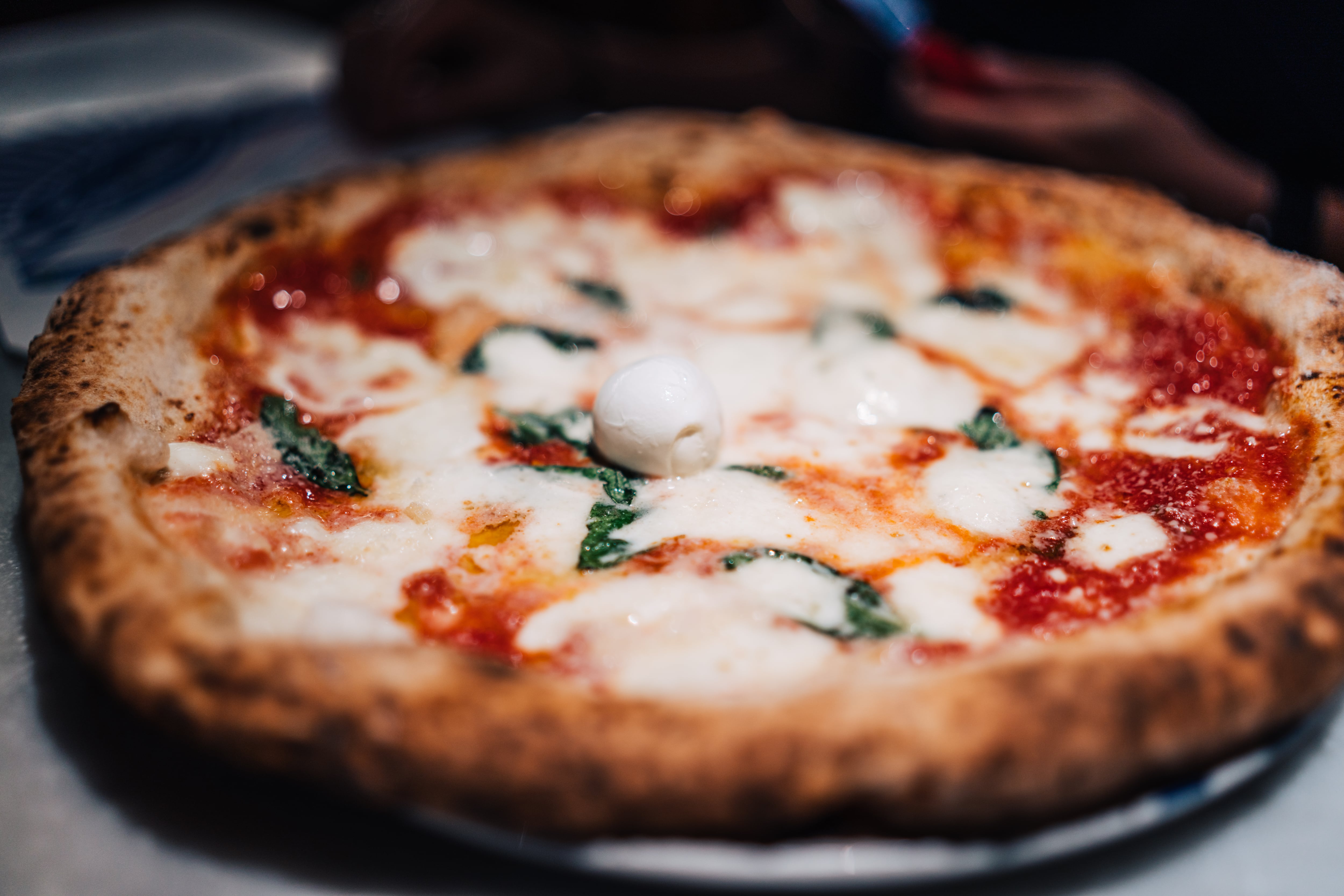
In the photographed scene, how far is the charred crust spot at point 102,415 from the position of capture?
5.24 ft

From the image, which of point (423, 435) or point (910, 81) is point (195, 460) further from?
point (910, 81)

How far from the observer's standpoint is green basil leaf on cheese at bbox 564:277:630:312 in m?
2.57

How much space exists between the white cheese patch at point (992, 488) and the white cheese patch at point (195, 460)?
133 cm

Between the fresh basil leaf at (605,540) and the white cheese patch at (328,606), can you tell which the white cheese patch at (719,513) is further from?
the white cheese patch at (328,606)

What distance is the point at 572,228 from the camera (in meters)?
2.87

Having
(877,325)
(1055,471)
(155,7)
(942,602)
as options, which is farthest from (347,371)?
(155,7)

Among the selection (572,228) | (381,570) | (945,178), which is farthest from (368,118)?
(381,570)

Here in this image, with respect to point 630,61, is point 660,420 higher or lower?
lower

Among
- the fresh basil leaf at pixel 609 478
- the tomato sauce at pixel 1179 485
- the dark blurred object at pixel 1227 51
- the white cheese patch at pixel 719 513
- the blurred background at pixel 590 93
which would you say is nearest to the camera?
the tomato sauce at pixel 1179 485

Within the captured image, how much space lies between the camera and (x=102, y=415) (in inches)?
63.3

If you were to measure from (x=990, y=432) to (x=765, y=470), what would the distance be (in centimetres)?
53

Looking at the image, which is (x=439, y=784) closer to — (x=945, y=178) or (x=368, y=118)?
(x=945, y=178)

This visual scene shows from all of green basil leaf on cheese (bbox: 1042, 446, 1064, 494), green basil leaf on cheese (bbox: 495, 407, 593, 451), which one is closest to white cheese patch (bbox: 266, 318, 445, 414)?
green basil leaf on cheese (bbox: 495, 407, 593, 451)

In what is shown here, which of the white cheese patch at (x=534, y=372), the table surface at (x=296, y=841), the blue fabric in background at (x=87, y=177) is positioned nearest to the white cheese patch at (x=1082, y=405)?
the table surface at (x=296, y=841)
